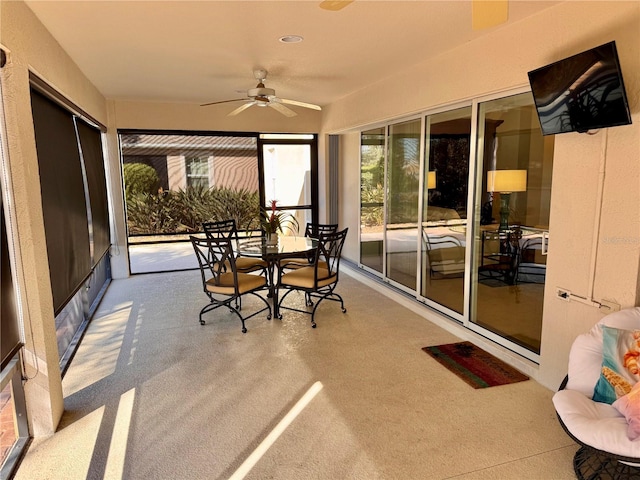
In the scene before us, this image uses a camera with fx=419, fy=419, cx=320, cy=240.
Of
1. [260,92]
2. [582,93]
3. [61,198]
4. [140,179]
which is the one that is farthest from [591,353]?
[140,179]

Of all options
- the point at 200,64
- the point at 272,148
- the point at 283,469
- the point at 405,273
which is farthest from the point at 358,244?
the point at 283,469

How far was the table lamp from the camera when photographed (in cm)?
333

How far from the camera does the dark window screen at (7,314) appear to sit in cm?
214

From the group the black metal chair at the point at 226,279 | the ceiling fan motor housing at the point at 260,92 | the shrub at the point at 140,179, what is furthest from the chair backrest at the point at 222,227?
the shrub at the point at 140,179

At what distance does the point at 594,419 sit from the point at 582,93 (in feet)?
5.63

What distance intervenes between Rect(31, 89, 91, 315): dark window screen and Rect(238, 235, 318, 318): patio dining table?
1473 millimetres

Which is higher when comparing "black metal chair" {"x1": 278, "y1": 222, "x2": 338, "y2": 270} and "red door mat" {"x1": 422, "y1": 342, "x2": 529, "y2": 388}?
"black metal chair" {"x1": 278, "y1": 222, "x2": 338, "y2": 270}

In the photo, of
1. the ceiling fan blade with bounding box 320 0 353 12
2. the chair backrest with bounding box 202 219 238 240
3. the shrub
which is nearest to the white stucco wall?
the ceiling fan blade with bounding box 320 0 353 12

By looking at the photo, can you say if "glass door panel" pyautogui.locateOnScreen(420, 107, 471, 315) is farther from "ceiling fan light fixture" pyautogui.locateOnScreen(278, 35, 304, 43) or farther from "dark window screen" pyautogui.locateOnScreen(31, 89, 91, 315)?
"dark window screen" pyautogui.locateOnScreen(31, 89, 91, 315)

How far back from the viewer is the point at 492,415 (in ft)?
8.65

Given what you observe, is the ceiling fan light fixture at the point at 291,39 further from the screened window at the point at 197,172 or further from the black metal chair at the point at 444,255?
the screened window at the point at 197,172

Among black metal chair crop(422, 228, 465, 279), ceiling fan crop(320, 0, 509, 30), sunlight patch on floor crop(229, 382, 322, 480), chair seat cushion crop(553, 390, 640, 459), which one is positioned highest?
ceiling fan crop(320, 0, 509, 30)

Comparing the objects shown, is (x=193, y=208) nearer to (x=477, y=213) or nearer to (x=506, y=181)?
(x=477, y=213)

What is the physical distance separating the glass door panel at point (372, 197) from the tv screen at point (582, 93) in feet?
9.80
